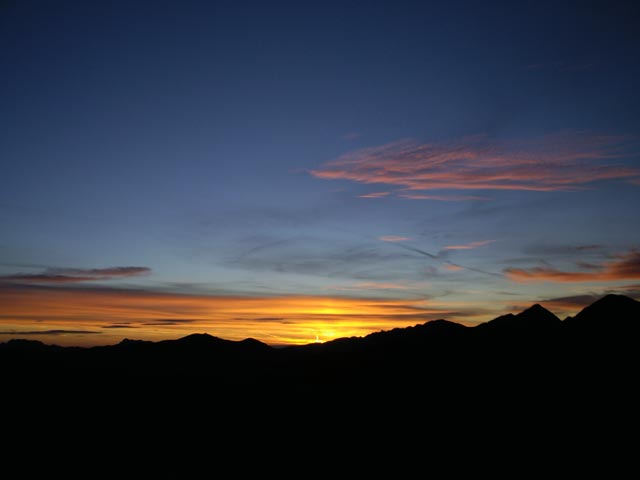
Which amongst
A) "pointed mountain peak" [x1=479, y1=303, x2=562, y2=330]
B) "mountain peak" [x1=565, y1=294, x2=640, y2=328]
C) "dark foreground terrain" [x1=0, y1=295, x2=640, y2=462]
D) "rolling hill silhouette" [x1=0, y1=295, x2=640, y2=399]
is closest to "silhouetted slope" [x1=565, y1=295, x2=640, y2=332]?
"mountain peak" [x1=565, y1=294, x2=640, y2=328]

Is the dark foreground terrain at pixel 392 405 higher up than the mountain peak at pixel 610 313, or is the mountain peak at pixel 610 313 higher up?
the mountain peak at pixel 610 313

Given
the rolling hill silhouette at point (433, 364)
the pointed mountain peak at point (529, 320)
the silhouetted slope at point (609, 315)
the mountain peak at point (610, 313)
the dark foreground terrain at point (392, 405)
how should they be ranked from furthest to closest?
the pointed mountain peak at point (529, 320) < the mountain peak at point (610, 313) < the silhouetted slope at point (609, 315) < the rolling hill silhouette at point (433, 364) < the dark foreground terrain at point (392, 405)

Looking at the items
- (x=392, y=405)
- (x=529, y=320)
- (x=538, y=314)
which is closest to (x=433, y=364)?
(x=392, y=405)

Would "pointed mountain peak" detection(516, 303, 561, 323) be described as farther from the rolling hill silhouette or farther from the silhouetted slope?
the silhouetted slope

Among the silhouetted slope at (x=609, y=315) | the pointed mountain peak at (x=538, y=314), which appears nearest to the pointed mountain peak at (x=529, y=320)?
the pointed mountain peak at (x=538, y=314)

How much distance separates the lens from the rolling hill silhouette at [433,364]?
68.3m

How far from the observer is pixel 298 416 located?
6500cm

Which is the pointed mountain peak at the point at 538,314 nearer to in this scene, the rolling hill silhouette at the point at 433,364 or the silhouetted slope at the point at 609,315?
the rolling hill silhouette at the point at 433,364

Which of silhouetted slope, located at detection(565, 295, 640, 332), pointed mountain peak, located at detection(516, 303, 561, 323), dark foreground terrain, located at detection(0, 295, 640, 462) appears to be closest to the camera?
dark foreground terrain, located at detection(0, 295, 640, 462)

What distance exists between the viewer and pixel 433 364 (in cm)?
8075

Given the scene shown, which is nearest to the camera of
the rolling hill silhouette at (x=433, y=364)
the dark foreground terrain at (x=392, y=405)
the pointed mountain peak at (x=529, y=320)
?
the dark foreground terrain at (x=392, y=405)

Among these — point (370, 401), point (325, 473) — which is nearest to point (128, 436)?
point (325, 473)

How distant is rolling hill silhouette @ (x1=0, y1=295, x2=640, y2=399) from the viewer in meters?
68.3

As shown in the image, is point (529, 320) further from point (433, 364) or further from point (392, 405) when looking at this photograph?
point (392, 405)
